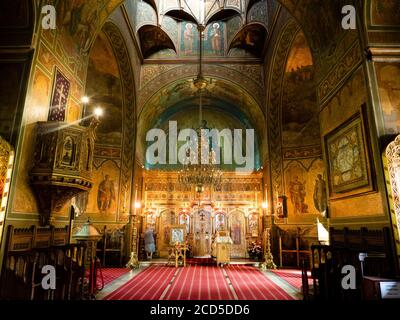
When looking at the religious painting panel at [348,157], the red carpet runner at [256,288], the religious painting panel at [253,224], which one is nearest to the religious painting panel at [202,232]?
the religious painting panel at [253,224]

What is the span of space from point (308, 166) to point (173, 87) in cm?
842

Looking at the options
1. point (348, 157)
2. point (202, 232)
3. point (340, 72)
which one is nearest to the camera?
point (348, 157)

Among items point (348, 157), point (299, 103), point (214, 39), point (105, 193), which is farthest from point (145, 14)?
point (348, 157)

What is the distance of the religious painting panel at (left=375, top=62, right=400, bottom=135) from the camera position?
14.2 feet

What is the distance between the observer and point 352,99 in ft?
16.8

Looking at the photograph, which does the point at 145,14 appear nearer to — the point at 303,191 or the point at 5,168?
the point at 5,168

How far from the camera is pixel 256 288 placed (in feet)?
23.0

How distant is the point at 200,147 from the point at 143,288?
224 inches

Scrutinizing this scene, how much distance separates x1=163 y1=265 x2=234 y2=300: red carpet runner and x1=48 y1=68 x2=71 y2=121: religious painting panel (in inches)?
192

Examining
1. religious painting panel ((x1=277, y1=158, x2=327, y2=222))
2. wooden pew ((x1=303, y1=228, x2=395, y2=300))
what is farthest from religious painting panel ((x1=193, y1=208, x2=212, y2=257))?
wooden pew ((x1=303, y1=228, x2=395, y2=300))

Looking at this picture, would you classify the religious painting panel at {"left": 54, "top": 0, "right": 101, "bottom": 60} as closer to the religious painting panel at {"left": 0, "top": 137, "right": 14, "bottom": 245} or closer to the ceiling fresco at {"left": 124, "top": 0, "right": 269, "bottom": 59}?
the religious painting panel at {"left": 0, "top": 137, "right": 14, "bottom": 245}

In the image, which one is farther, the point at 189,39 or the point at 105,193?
the point at 189,39

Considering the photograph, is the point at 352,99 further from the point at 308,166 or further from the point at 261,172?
the point at 261,172

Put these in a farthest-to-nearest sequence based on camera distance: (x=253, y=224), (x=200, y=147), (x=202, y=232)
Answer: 1. (x=202, y=232)
2. (x=253, y=224)
3. (x=200, y=147)
